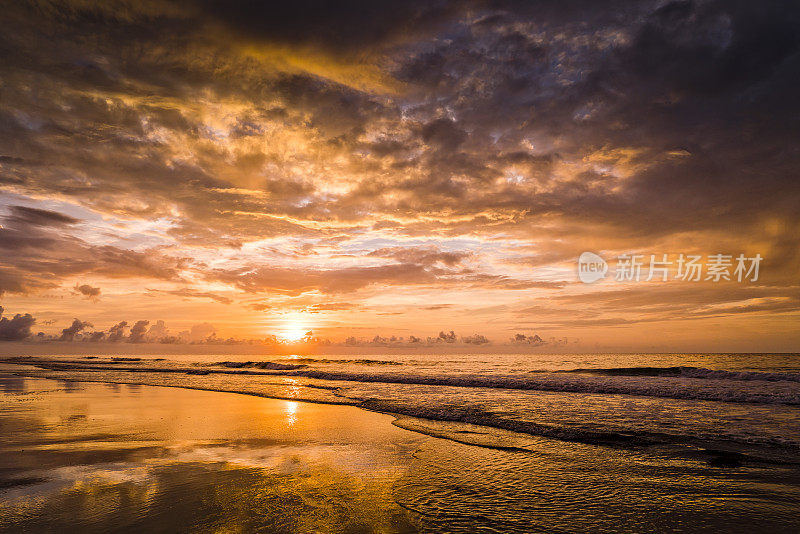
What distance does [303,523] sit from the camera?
4.90 metres

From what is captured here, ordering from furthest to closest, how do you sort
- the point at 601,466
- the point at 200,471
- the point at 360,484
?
the point at 601,466 < the point at 200,471 < the point at 360,484

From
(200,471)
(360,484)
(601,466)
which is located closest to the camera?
(360,484)

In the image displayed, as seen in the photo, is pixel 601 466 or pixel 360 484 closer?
pixel 360 484

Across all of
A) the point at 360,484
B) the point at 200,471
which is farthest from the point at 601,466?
the point at 200,471

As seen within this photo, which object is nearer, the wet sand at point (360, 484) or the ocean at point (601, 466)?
the wet sand at point (360, 484)

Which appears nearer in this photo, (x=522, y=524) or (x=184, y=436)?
(x=522, y=524)

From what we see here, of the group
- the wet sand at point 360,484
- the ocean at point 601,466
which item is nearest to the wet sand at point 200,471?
the wet sand at point 360,484

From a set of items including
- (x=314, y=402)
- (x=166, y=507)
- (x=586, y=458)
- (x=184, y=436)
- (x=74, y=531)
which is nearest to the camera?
(x=74, y=531)

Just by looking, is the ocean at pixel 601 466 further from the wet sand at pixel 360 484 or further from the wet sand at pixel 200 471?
the wet sand at pixel 200 471

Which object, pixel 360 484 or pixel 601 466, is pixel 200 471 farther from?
pixel 601 466

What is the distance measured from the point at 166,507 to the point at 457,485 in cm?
432

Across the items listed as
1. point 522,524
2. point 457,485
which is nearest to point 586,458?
point 457,485

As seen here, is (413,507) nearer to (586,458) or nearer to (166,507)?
(166,507)

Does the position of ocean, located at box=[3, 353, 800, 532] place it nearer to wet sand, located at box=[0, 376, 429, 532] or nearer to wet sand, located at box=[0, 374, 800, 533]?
wet sand, located at box=[0, 374, 800, 533]
